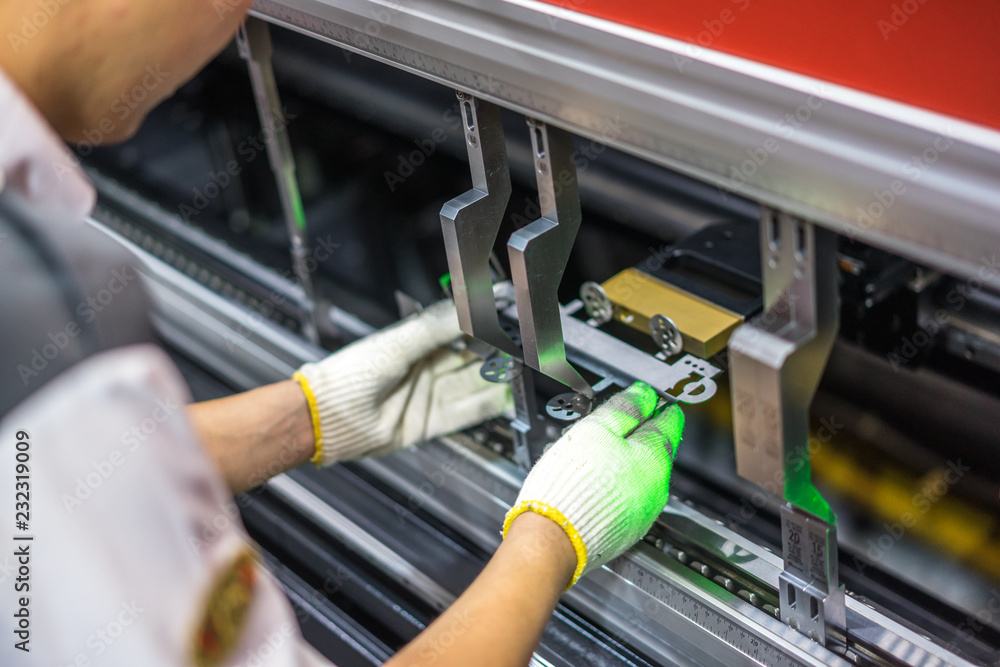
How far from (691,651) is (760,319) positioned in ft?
2.30

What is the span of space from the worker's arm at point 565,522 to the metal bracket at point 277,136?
38.8 inches

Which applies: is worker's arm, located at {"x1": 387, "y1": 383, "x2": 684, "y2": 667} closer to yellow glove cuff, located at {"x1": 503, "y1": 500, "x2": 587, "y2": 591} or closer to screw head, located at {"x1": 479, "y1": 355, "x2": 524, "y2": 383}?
yellow glove cuff, located at {"x1": 503, "y1": 500, "x2": 587, "y2": 591}

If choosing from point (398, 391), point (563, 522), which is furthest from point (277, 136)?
point (563, 522)

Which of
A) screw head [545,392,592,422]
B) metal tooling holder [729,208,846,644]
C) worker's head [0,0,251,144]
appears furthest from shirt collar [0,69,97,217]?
screw head [545,392,592,422]

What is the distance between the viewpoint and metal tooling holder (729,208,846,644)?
1.06 metres

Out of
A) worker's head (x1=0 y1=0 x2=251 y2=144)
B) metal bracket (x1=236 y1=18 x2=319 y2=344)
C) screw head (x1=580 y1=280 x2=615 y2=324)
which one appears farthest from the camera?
metal bracket (x1=236 y1=18 x2=319 y2=344)

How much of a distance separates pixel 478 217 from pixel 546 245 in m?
0.15

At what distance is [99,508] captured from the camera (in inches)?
27.2

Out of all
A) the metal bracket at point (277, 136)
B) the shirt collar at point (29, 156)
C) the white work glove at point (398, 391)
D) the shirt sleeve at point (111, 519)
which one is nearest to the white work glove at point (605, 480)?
the white work glove at point (398, 391)

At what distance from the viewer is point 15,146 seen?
716 mm

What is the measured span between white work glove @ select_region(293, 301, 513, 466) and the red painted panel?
2.64 feet

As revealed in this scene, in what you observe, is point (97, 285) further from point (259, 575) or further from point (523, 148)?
point (523, 148)

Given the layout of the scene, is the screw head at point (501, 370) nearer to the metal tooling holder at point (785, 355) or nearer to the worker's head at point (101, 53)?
the metal tooling holder at point (785, 355)

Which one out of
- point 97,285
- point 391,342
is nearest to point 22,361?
point 97,285
